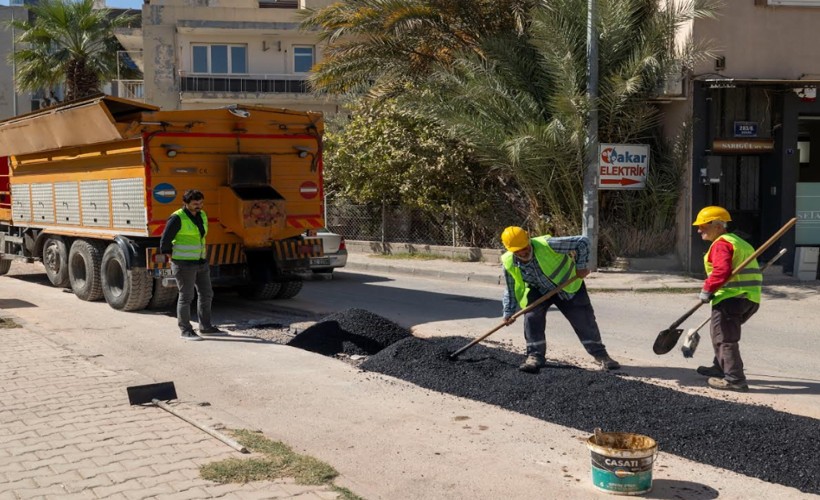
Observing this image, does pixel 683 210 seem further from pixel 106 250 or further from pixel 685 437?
pixel 685 437

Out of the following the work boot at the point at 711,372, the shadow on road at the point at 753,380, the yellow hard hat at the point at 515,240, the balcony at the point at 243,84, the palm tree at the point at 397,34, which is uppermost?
the balcony at the point at 243,84

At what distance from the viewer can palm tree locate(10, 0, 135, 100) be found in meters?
30.4

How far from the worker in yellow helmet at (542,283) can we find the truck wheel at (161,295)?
6.12 m

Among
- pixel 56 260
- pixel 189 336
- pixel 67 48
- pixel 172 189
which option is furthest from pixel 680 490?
pixel 67 48

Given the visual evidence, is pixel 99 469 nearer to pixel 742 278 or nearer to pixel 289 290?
pixel 742 278

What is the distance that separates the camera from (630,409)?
679cm

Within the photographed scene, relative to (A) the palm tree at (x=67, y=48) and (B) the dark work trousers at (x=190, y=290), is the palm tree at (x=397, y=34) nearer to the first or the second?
(B) the dark work trousers at (x=190, y=290)

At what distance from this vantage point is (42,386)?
311 inches

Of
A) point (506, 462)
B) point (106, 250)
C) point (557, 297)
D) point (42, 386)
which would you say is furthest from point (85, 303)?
point (506, 462)

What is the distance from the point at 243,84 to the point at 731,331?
30.5 meters

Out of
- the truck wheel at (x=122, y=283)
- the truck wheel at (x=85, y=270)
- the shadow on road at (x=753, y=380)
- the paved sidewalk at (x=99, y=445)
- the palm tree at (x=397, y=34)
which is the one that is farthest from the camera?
the palm tree at (x=397, y=34)

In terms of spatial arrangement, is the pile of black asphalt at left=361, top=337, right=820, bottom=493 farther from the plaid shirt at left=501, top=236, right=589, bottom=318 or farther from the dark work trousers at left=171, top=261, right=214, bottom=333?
the dark work trousers at left=171, top=261, right=214, bottom=333

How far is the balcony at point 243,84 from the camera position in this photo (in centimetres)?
3544

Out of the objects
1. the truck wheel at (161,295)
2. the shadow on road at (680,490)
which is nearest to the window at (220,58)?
the truck wheel at (161,295)
